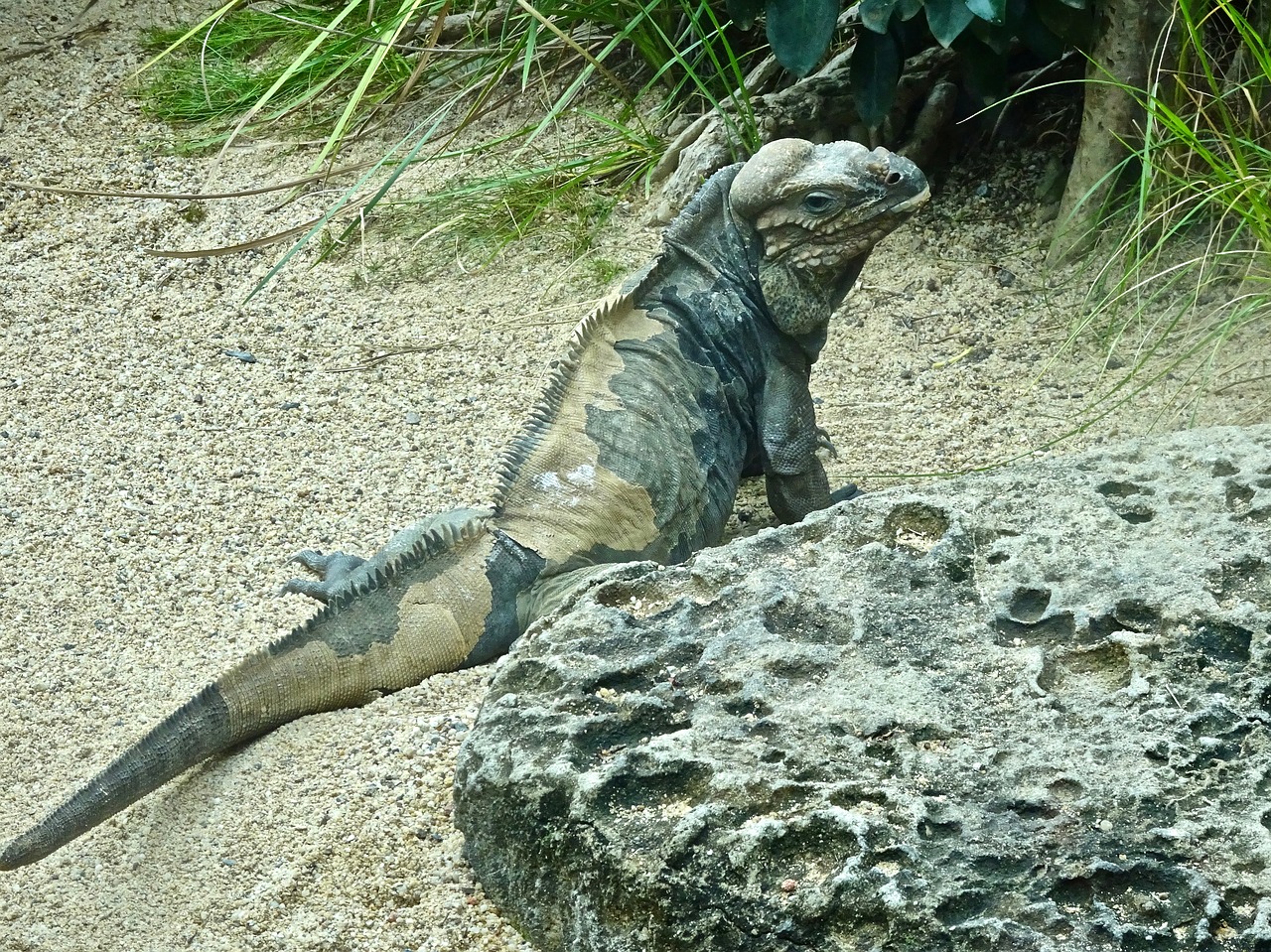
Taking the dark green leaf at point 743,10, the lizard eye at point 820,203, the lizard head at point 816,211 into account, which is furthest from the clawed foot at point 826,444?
the dark green leaf at point 743,10

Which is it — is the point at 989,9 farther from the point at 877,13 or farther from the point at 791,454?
the point at 791,454

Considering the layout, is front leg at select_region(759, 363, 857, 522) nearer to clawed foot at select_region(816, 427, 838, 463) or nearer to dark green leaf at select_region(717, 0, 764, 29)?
clawed foot at select_region(816, 427, 838, 463)

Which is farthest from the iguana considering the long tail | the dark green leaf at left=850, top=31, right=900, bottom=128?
the dark green leaf at left=850, top=31, right=900, bottom=128

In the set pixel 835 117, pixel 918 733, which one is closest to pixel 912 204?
pixel 835 117

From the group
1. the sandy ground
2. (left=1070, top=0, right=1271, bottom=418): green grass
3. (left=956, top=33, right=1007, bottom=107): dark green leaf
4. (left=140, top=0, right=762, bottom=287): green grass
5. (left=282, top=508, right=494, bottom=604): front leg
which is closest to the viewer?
the sandy ground

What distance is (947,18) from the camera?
413cm

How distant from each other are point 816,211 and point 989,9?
3.21 ft

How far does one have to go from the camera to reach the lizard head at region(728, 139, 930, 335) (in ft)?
11.5

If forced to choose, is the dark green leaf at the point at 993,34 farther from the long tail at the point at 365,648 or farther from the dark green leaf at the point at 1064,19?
the long tail at the point at 365,648

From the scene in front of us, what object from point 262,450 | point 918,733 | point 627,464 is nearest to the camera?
point 918,733

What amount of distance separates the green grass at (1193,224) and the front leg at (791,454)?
2.58 ft

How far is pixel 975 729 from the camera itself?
198 centimetres

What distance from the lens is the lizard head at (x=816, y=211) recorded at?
350cm

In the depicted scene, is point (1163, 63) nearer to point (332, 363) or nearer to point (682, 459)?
point (682, 459)
